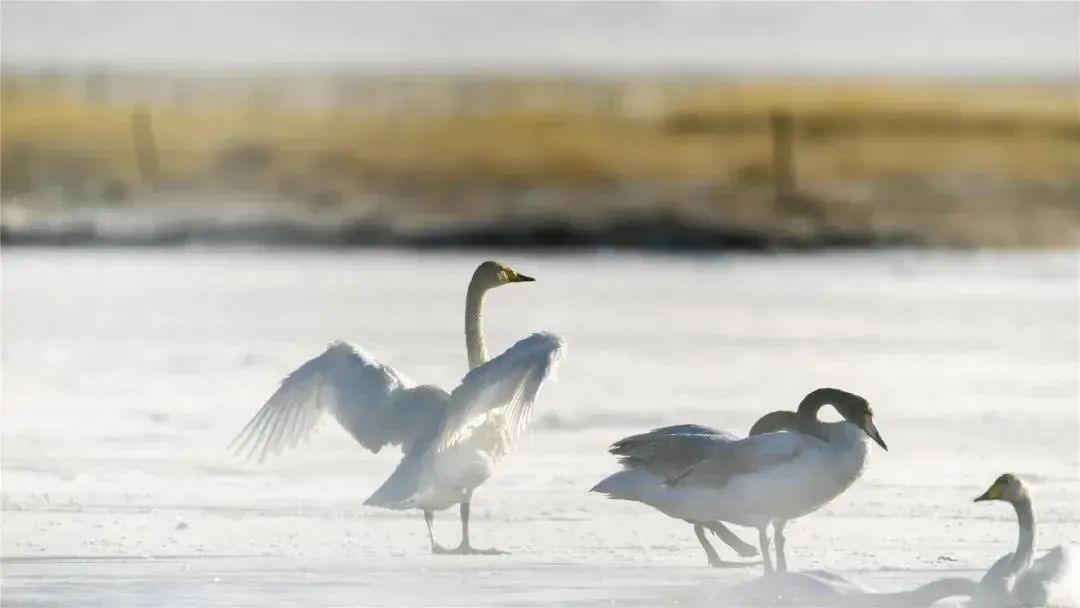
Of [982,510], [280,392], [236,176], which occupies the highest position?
[236,176]

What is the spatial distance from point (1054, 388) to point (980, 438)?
119 cm

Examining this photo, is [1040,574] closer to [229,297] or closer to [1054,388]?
[1054,388]

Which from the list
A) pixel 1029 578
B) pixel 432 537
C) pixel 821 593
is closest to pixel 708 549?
pixel 821 593

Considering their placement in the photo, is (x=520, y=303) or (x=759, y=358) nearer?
(x=759, y=358)

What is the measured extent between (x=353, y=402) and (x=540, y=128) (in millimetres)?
17696

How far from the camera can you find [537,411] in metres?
7.91

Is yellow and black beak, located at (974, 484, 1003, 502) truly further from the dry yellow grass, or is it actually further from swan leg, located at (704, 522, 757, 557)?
the dry yellow grass

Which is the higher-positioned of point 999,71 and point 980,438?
point 999,71

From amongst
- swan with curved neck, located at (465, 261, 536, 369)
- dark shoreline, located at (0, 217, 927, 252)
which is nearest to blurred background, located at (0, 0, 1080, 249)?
dark shoreline, located at (0, 217, 927, 252)

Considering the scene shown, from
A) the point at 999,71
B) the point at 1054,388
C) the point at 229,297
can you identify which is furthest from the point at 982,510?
the point at 999,71

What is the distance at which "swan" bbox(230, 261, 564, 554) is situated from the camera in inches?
217

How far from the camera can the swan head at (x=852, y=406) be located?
5.30 m

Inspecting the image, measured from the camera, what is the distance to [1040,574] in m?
4.84

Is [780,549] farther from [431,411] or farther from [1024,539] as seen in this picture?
[431,411]
